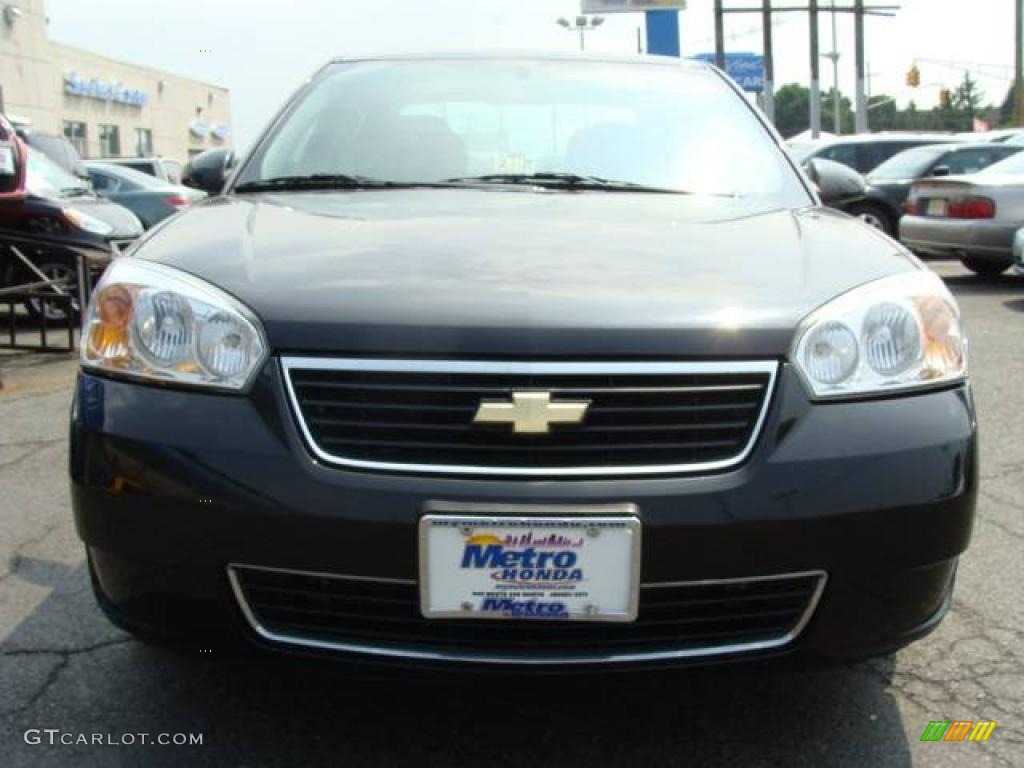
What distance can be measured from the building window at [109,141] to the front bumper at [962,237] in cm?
3475

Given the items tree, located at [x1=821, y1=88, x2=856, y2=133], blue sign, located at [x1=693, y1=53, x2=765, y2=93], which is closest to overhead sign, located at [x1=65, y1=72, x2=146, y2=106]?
blue sign, located at [x1=693, y1=53, x2=765, y2=93]

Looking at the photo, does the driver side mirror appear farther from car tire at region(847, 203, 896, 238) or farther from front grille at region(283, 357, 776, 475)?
car tire at region(847, 203, 896, 238)

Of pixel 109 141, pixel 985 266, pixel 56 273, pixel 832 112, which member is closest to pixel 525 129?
pixel 56 273

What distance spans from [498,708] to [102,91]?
135 ft

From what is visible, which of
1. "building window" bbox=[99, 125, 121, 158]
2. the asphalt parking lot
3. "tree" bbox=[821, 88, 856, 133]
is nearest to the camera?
the asphalt parking lot

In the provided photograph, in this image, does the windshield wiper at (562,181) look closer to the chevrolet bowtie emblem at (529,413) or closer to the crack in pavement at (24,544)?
the chevrolet bowtie emblem at (529,413)

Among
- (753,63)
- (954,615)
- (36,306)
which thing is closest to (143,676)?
(954,615)

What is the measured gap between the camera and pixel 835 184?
11.6 feet

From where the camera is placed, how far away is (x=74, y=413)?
2068 millimetres

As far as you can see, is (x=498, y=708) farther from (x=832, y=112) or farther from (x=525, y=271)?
(x=832, y=112)

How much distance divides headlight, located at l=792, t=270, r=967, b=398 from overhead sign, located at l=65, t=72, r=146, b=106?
128 ft

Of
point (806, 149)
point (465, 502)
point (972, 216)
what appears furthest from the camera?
point (806, 149)

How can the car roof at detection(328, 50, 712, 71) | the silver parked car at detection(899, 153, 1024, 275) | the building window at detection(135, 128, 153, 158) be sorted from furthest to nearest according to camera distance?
the building window at detection(135, 128, 153, 158), the silver parked car at detection(899, 153, 1024, 275), the car roof at detection(328, 50, 712, 71)

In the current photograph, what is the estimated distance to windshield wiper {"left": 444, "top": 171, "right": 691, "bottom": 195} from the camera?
2.88m
